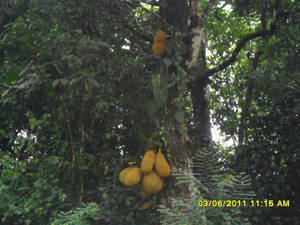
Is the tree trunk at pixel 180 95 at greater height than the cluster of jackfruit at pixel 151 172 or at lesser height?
greater

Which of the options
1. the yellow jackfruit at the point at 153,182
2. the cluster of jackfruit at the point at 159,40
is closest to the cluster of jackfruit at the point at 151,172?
the yellow jackfruit at the point at 153,182

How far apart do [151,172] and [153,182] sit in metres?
0.07

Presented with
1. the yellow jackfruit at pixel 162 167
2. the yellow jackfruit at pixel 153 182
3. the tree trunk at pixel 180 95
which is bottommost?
the yellow jackfruit at pixel 153 182

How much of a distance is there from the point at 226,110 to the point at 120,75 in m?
2.65

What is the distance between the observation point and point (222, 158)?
148 inches

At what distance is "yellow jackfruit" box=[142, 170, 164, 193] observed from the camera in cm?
214

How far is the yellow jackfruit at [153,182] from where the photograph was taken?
214 cm

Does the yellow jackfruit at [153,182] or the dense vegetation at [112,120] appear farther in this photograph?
the dense vegetation at [112,120]

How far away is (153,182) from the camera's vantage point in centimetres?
214

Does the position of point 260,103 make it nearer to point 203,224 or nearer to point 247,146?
point 247,146

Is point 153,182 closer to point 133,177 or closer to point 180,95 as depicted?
point 133,177

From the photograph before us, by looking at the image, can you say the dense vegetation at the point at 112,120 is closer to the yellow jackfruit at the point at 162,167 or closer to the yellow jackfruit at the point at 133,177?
the yellow jackfruit at the point at 162,167

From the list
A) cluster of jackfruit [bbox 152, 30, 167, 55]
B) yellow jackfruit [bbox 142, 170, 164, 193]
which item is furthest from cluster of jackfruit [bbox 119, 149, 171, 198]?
cluster of jackfruit [bbox 152, 30, 167, 55]

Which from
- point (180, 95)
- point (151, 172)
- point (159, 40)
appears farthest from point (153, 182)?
point (159, 40)
